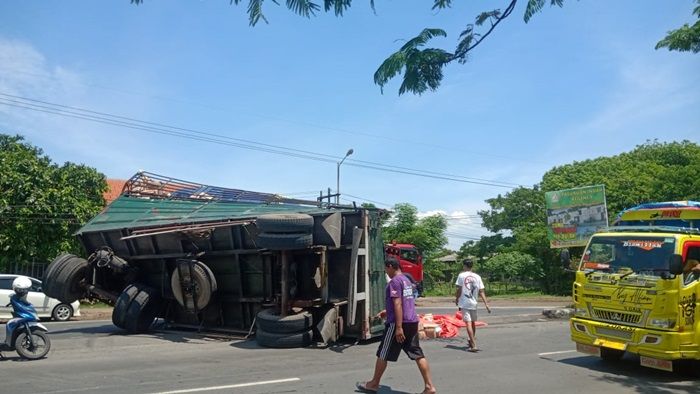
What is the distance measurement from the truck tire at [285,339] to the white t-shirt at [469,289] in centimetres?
291

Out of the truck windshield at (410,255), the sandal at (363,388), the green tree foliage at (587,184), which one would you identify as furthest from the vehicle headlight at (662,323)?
the green tree foliage at (587,184)

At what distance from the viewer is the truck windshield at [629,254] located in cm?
840

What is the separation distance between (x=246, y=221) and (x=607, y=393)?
728 centimetres

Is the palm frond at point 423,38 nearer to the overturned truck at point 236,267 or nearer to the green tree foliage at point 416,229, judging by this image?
the overturned truck at point 236,267

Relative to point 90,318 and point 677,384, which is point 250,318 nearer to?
point 677,384

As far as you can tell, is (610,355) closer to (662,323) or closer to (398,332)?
(662,323)

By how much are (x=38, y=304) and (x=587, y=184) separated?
3431cm

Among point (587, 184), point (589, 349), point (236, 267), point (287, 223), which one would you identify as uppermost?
point (587, 184)

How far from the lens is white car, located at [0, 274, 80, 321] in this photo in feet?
59.5

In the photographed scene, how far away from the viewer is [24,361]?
30.2 feet

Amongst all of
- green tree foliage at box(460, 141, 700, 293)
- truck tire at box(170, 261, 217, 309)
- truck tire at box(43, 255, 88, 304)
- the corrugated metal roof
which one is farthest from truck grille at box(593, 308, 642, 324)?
green tree foliage at box(460, 141, 700, 293)

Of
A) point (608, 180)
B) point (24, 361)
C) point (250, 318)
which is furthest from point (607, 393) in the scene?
point (608, 180)

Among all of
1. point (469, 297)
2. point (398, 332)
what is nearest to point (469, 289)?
point (469, 297)

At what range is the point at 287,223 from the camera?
10.7 meters
